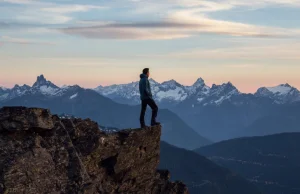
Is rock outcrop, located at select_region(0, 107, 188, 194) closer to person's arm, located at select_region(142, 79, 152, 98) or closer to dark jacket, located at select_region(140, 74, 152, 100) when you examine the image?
dark jacket, located at select_region(140, 74, 152, 100)

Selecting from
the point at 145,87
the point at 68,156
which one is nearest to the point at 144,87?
the point at 145,87

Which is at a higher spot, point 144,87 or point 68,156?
point 144,87

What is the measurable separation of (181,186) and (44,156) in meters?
19.4

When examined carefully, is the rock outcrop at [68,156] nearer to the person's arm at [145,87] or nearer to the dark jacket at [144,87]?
the dark jacket at [144,87]

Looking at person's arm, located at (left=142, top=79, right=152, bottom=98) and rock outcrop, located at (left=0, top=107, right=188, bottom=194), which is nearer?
rock outcrop, located at (left=0, top=107, right=188, bottom=194)

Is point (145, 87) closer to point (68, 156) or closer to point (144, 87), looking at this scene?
point (144, 87)

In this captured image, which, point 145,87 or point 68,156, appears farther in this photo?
point 145,87

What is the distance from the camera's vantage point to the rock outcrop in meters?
30.0

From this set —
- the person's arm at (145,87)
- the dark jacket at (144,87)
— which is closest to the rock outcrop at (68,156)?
the dark jacket at (144,87)

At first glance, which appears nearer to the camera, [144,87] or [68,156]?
[68,156]

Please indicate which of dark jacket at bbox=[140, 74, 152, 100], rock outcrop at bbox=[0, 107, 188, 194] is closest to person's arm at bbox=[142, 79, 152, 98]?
dark jacket at bbox=[140, 74, 152, 100]

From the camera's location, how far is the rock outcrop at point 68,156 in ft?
98.4

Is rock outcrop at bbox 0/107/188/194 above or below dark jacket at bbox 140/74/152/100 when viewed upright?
below

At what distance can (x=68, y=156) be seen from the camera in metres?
33.0
